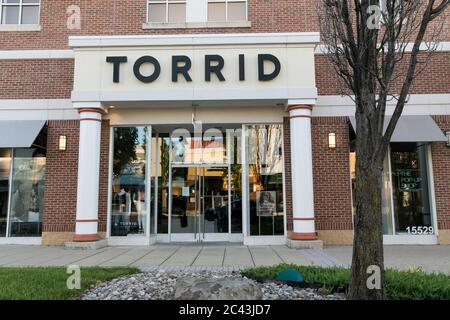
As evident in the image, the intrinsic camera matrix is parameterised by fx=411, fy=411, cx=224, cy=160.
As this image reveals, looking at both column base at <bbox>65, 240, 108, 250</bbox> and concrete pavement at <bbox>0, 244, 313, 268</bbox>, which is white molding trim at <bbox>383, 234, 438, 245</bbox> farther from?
column base at <bbox>65, 240, 108, 250</bbox>

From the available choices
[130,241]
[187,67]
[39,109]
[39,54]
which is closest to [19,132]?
[39,109]

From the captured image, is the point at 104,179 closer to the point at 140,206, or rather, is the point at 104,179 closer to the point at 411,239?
the point at 140,206

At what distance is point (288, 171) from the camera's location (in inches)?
476

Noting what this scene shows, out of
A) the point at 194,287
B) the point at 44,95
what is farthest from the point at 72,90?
the point at 194,287

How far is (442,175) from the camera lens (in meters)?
11.8

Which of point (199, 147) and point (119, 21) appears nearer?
point (119, 21)

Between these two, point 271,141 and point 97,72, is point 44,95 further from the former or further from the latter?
point 271,141

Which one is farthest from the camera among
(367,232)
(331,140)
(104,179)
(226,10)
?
(226,10)

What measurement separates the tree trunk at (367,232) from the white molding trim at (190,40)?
7.07 meters

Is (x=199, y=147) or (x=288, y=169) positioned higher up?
(x=199, y=147)

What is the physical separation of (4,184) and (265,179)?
308 inches

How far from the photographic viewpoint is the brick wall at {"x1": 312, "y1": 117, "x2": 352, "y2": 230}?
11789mm

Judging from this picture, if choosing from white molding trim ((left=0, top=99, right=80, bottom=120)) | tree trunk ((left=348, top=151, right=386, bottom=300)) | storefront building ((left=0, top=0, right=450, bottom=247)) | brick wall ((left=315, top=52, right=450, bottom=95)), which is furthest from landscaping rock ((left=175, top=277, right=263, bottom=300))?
white molding trim ((left=0, top=99, right=80, bottom=120))
